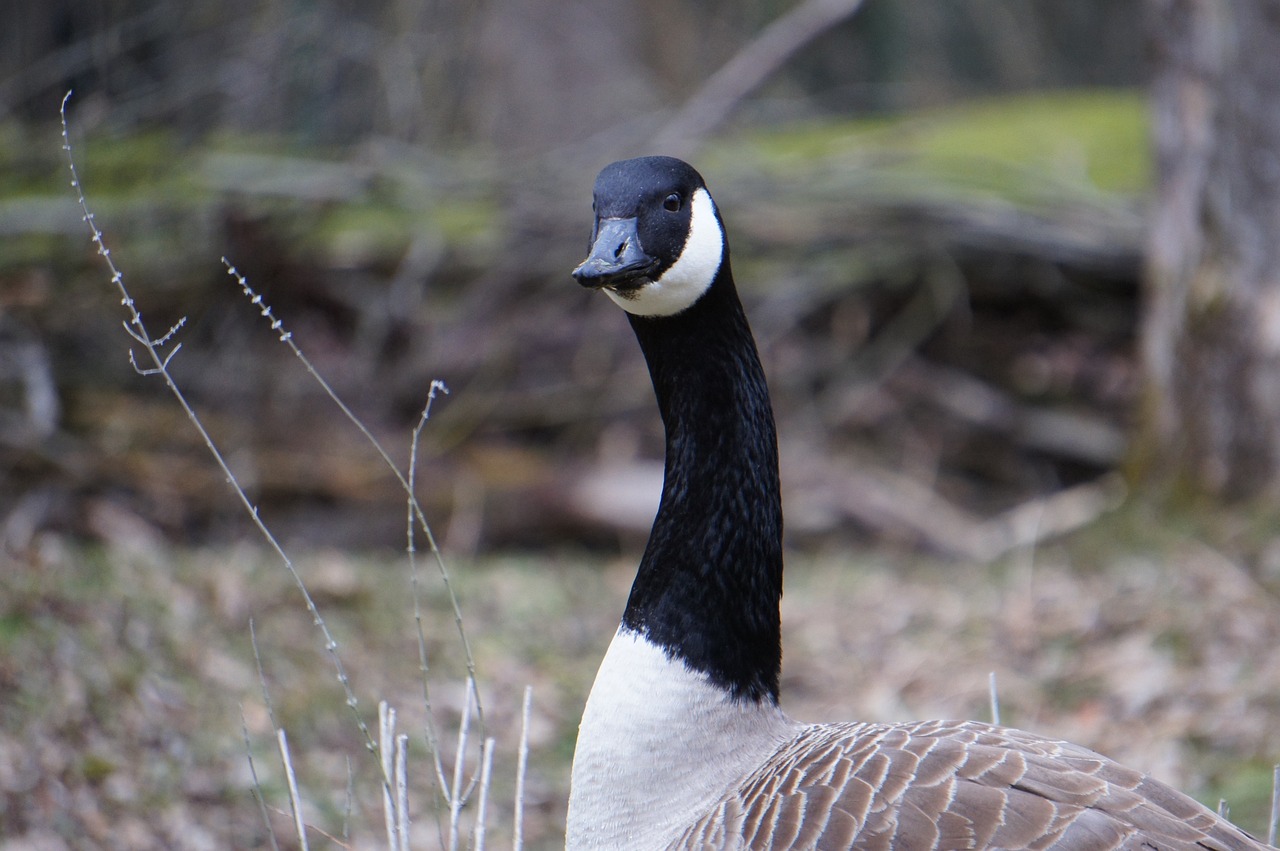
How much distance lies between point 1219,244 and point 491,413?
4130mm

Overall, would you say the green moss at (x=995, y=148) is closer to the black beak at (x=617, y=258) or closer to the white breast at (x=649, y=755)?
the black beak at (x=617, y=258)

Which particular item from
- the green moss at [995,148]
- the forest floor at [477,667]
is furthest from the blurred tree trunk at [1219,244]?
the green moss at [995,148]

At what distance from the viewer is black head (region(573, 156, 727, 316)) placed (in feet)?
8.27

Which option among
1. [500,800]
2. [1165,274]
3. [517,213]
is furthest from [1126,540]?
[517,213]

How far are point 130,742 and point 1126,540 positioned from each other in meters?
4.65

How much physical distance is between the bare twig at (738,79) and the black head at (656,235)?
5673mm

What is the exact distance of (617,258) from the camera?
248cm

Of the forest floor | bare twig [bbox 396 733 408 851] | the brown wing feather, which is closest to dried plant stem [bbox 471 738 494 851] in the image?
bare twig [bbox 396 733 408 851]

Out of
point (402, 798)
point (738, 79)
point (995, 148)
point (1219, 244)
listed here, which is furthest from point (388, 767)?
point (995, 148)

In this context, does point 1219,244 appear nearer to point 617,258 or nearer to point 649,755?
point 617,258

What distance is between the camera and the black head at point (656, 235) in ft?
8.27

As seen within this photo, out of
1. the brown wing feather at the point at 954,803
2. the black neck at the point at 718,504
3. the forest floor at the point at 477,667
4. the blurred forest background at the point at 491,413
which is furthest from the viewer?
the blurred forest background at the point at 491,413

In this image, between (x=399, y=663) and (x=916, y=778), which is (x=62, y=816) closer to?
(x=399, y=663)

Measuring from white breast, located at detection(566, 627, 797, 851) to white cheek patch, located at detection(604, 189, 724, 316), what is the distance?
752 mm
